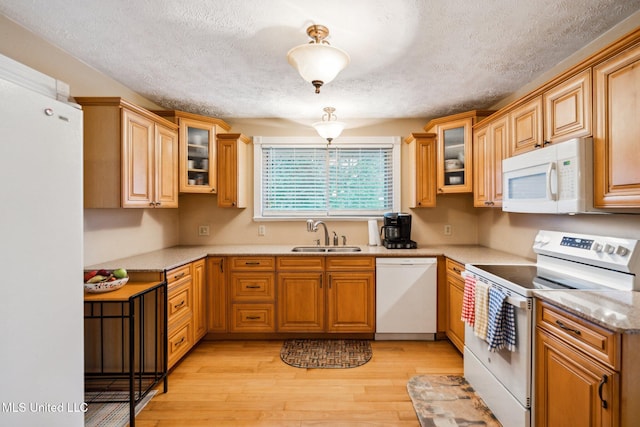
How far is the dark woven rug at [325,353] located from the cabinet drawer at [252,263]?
30.1 inches

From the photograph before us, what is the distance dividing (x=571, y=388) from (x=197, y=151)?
334 cm

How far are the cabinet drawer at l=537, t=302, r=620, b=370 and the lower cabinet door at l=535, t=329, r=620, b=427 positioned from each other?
4 cm

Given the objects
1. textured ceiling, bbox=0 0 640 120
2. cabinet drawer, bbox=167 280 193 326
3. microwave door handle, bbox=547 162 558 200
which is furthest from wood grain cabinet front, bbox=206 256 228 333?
microwave door handle, bbox=547 162 558 200

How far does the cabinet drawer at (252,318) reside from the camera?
308 cm

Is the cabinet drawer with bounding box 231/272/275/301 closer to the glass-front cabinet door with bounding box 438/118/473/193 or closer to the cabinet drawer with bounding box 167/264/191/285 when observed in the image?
the cabinet drawer with bounding box 167/264/191/285

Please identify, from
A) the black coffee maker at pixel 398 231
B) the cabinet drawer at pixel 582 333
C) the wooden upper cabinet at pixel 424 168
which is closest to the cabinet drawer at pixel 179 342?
the black coffee maker at pixel 398 231

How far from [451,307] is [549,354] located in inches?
55.3

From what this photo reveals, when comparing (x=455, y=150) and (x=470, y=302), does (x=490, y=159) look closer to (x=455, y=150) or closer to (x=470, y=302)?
(x=455, y=150)

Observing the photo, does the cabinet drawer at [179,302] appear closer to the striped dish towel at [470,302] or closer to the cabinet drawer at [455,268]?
the striped dish towel at [470,302]

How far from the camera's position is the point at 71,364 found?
3.93ft

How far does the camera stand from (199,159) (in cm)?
331

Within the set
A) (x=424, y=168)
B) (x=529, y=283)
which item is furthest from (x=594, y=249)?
(x=424, y=168)

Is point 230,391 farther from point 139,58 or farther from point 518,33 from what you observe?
point 518,33

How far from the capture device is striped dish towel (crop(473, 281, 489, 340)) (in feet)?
6.28
